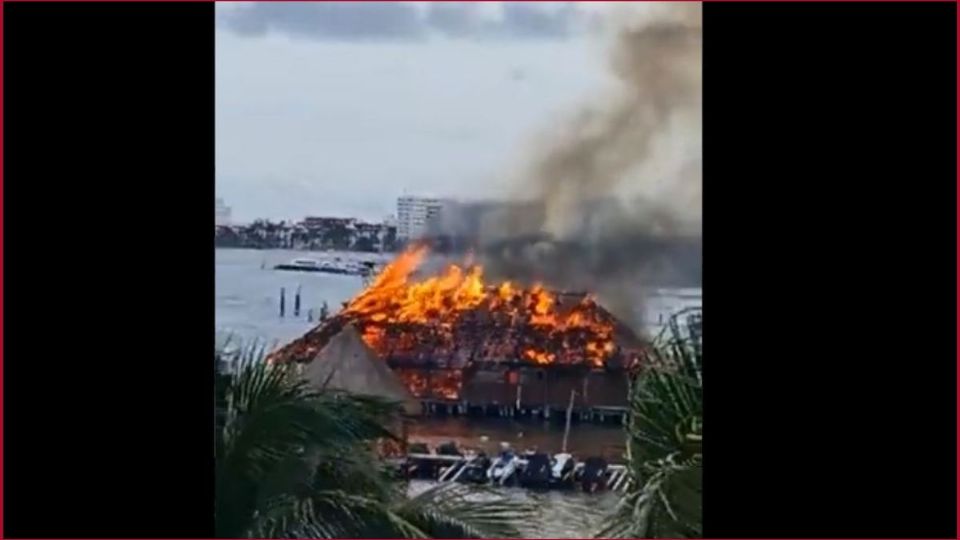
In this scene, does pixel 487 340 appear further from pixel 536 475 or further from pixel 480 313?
pixel 536 475

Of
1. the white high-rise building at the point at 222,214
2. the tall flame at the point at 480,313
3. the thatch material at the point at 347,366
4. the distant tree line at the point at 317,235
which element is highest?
the white high-rise building at the point at 222,214

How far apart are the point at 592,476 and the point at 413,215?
19.4 inches

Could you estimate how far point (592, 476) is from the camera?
2045 millimetres

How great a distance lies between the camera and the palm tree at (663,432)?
2.01 meters

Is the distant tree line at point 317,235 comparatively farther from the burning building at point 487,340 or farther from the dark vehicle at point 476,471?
the dark vehicle at point 476,471

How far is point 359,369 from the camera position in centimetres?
207

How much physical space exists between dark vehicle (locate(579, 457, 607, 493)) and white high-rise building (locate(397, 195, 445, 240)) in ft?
1.46

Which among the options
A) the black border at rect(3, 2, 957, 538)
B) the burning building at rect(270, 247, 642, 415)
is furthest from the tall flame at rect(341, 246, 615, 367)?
the black border at rect(3, 2, 957, 538)

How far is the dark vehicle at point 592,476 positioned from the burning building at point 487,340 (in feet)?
0.32
